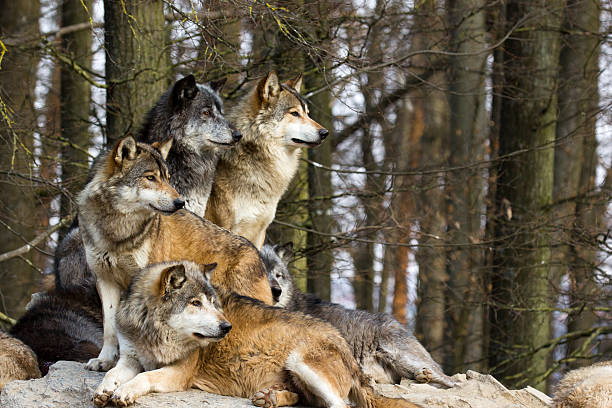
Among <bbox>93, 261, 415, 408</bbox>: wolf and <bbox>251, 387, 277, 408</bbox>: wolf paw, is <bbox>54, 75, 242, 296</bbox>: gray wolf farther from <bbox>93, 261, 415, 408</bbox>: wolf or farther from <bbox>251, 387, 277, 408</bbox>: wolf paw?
<bbox>251, 387, 277, 408</bbox>: wolf paw

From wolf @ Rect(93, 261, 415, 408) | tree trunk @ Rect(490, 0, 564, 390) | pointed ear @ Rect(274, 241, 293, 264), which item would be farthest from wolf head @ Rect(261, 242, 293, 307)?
tree trunk @ Rect(490, 0, 564, 390)

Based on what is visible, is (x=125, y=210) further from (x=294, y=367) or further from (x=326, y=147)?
(x=326, y=147)

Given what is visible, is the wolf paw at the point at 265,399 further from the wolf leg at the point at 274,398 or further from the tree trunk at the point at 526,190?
the tree trunk at the point at 526,190

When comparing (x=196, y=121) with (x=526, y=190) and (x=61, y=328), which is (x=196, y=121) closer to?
(x=61, y=328)

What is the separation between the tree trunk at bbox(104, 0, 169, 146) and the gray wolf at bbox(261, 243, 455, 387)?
2.90 meters

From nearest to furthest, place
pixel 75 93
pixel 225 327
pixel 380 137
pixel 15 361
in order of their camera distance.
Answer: pixel 225 327 < pixel 15 361 < pixel 380 137 < pixel 75 93

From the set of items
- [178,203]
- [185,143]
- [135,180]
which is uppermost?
[185,143]

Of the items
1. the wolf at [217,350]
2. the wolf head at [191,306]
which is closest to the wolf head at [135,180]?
the wolf at [217,350]

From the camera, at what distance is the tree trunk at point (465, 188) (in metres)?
12.6

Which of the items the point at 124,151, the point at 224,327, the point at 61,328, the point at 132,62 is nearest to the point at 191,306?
the point at 224,327

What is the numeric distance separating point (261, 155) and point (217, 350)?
324 cm

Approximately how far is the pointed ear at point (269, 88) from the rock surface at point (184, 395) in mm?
3580

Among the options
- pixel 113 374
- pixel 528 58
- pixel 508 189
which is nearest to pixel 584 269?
pixel 508 189

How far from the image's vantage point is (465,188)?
1512 centimetres
